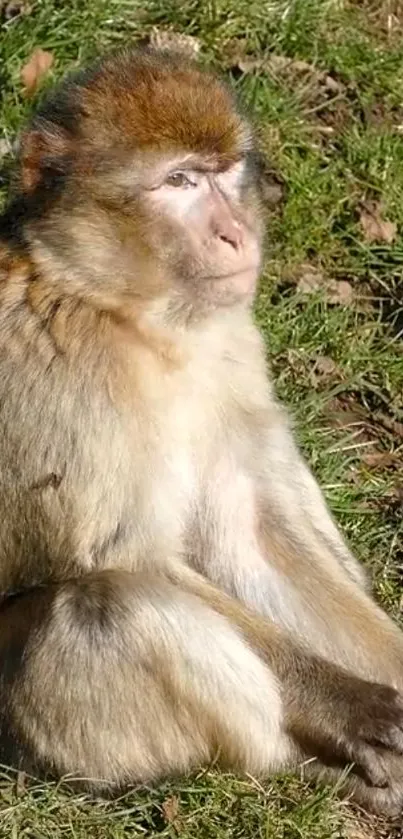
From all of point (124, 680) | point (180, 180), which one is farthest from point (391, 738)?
point (180, 180)

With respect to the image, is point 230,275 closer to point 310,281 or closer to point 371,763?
point 371,763

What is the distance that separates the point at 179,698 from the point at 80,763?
0.89 ft

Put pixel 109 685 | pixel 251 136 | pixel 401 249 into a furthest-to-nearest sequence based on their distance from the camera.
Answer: pixel 401 249 → pixel 251 136 → pixel 109 685

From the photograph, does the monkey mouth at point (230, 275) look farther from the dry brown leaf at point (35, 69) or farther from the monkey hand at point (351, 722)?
the dry brown leaf at point (35, 69)

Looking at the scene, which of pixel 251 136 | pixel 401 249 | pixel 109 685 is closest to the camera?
pixel 109 685

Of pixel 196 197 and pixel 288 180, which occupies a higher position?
pixel 196 197

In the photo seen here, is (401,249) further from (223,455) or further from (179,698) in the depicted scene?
(179,698)

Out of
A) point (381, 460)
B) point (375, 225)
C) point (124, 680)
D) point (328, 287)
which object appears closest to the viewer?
point (124, 680)

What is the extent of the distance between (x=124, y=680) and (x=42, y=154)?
1.11 meters

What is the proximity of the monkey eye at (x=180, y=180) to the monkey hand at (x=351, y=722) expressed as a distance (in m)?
1.07

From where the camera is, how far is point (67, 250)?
372cm

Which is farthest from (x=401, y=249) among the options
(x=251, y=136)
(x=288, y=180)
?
(x=251, y=136)

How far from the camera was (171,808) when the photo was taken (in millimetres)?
3822

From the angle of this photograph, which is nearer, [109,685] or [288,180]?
[109,685]
